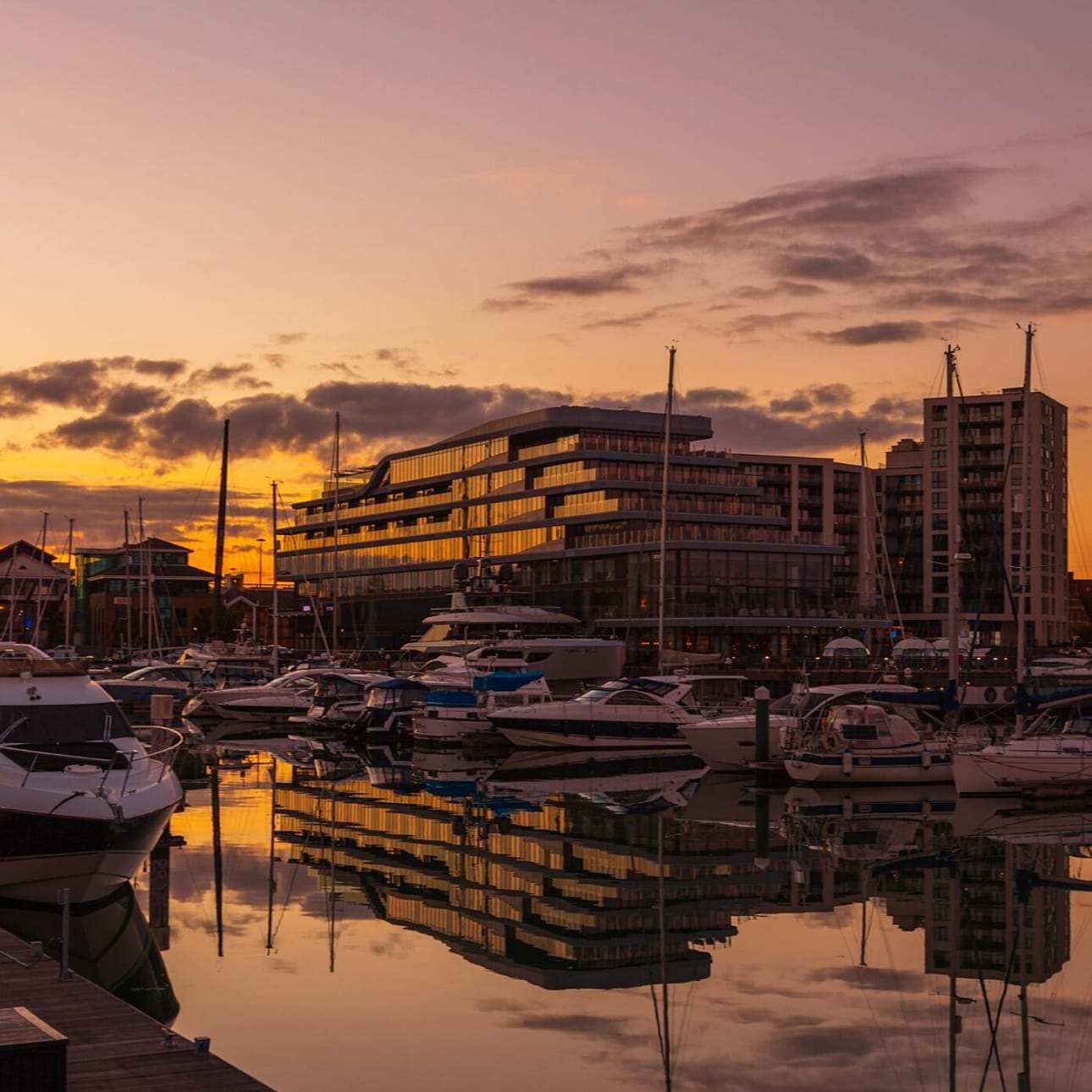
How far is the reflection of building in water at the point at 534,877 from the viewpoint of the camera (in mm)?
25719

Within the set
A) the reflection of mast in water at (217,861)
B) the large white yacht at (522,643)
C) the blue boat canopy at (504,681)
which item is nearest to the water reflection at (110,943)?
the reflection of mast in water at (217,861)

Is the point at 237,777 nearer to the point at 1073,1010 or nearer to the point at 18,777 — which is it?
the point at 18,777

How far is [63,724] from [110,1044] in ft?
55.0

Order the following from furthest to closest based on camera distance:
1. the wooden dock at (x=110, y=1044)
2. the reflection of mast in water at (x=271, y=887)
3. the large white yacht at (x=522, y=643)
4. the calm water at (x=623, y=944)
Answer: the large white yacht at (x=522, y=643) → the reflection of mast in water at (x=271, y=887) → the calm water at (x=623, y=944) → the wooden dock at (x=110, y=1044)

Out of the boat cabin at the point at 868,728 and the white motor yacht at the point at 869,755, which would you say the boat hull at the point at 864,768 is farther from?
the boat cabin at the point at 868,728

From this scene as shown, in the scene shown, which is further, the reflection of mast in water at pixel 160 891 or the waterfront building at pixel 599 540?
the waterfront building at pixel 599 540

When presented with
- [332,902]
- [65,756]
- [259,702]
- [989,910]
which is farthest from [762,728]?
[259,702]

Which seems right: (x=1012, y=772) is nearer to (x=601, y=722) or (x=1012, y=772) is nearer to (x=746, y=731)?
(x=746, y=731)

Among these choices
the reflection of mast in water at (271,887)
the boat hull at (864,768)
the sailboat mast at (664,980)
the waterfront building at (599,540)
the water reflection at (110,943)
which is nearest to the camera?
the sailboat mast at (664,980)

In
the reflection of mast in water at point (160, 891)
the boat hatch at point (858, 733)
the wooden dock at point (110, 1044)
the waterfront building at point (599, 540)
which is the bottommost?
the reflection of mast in water at point (160, 891)

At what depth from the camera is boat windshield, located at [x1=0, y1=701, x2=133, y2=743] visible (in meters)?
30.8

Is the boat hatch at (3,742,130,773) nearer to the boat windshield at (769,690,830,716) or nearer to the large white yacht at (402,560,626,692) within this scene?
the boat windshield at (769,690,830,716)

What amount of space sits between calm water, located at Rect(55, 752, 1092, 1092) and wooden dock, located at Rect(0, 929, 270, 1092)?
241 cm

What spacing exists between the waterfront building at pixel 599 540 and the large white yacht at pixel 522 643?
18.1ft
